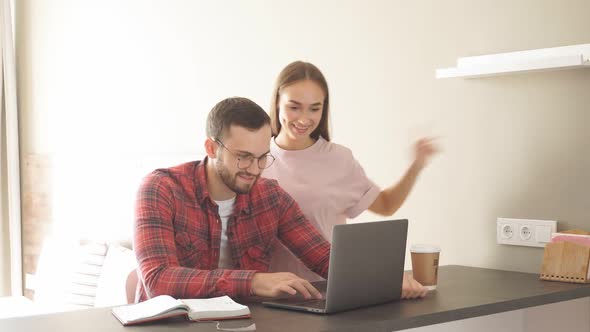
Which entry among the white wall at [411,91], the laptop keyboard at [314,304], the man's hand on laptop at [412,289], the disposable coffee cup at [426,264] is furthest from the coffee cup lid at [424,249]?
the white wall at [411,91]

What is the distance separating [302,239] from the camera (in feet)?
7.84

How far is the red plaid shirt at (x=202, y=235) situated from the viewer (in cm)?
202

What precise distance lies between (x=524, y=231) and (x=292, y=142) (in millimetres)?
789

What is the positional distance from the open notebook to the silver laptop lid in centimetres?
22

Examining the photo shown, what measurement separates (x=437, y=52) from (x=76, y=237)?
2.63 metres

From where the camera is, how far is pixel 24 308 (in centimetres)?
412

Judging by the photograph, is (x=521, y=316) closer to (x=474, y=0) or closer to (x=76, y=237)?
(x=474, y=0)

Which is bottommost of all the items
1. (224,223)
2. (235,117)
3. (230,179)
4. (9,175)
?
(9,175)

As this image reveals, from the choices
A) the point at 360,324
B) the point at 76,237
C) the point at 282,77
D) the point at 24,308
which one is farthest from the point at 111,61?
the point at 360,324

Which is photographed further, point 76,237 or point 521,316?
point 76,237

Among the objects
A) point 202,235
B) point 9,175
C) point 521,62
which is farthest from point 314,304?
point 9,175

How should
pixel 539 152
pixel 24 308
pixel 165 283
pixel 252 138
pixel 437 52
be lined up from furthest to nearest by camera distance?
pixel 24 308
pixel 437 52
pixel 539 152
pixel 252 138
pixel 165 283

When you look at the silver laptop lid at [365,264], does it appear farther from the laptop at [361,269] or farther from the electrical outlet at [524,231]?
the electrical outlet at [524,231]

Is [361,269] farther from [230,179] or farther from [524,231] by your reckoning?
[524,231]
